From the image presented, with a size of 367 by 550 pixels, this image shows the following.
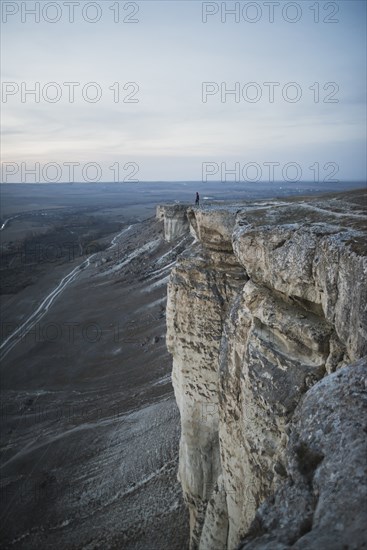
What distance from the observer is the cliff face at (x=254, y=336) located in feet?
18.2

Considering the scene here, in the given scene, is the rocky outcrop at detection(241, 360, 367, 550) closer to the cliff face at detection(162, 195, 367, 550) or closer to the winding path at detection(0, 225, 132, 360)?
the cliff face at detection(162, 195, 367, 550)

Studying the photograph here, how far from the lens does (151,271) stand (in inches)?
1564

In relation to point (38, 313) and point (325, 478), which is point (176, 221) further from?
point (325, 478)

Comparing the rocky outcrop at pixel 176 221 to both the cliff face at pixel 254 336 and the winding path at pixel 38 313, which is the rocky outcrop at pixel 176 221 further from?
the cliff face at pixel 254 336

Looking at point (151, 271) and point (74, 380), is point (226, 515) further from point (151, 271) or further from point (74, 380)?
point (151, 271)

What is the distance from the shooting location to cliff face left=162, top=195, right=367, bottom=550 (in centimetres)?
555

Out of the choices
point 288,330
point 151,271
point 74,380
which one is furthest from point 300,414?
point 151,271

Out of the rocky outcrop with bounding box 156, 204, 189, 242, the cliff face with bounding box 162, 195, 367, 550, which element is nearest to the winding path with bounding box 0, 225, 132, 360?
the rocky outcrop with bounding box 156, 204, 189, 242

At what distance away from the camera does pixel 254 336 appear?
7008mm

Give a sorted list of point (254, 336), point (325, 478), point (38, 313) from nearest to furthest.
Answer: point (325, 478)
point (254, 336)
point (38, 313)

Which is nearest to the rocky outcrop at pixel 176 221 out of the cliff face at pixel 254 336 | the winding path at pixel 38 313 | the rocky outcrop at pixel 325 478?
the winding path at pixel 38 313

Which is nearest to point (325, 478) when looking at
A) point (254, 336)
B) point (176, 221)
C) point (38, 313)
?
point (254, 336)

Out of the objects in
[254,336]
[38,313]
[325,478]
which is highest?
[254,336]

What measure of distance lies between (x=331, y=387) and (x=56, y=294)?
42.7m
